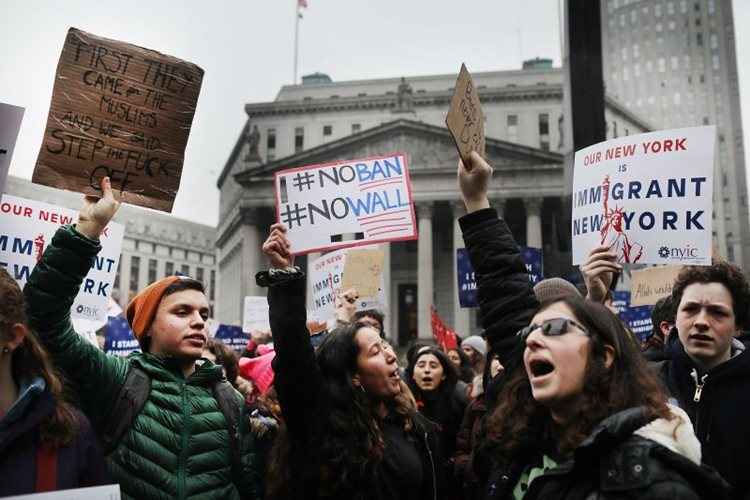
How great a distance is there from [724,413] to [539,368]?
3.91ft

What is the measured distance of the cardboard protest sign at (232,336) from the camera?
1360 cm

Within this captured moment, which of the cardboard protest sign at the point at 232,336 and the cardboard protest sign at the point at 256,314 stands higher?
the cardboard protest sign at the point at 256,314

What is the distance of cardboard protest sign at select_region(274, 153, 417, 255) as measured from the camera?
5.38 metres

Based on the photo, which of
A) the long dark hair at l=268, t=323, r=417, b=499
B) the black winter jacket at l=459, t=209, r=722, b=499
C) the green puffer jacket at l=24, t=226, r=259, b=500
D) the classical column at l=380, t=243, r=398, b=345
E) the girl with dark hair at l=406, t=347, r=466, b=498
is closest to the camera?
the black winter jacket at l=459, t=209, r=722, b=499

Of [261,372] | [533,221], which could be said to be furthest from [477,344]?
[533,221]

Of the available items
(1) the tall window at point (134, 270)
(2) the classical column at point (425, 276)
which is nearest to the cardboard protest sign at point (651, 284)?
(2) the classical column at point (425, 276)

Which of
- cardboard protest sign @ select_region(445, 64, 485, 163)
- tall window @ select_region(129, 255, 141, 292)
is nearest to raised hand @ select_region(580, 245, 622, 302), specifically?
cardboard protest sign @ select_region(445, 64, 485, 163)

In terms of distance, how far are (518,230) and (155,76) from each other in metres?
46.5

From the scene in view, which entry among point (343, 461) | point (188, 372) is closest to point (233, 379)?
point (188, 372)

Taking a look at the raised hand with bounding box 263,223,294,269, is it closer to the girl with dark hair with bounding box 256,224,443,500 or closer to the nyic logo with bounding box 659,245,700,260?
the girl with dark hair with bounding box 256,224,443,500

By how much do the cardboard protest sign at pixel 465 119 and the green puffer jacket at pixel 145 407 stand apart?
Result: 1618 mm

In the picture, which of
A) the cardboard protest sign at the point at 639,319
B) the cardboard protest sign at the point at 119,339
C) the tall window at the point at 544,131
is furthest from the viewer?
the tall window at the point at 544,131

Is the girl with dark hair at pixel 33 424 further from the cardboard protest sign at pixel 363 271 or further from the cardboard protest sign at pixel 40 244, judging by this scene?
the cardboard protest sign at pixel 363 271

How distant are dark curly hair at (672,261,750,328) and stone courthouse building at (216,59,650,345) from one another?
32.4 m
